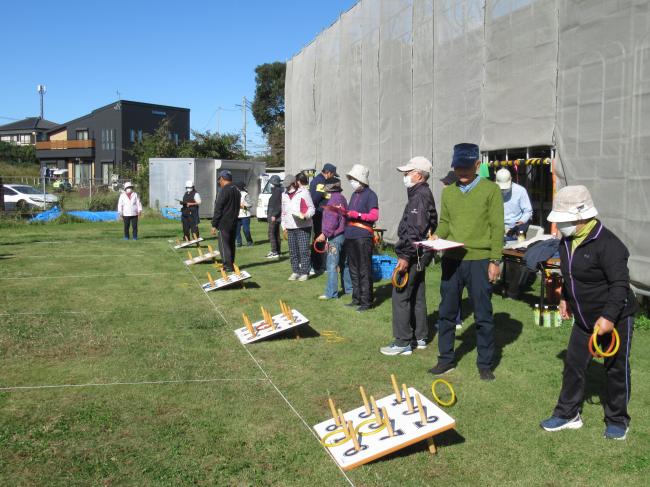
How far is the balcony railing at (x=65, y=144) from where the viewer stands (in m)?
59.8

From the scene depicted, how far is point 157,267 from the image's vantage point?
13125mm

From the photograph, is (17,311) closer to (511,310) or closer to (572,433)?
(511,310)

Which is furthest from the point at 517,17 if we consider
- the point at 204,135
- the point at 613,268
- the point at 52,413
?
the point at 204,135

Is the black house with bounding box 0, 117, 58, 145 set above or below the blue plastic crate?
above

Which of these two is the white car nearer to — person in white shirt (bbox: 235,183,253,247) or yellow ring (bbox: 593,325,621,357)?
person in white shirt (bbox: 235,183,253,247)

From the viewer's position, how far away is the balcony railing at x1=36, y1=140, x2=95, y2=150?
59.8 m

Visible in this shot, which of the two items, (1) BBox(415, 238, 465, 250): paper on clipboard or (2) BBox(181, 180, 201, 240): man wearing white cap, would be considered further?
(2) BBox(181, 180, 201, 240): man wearing white cap

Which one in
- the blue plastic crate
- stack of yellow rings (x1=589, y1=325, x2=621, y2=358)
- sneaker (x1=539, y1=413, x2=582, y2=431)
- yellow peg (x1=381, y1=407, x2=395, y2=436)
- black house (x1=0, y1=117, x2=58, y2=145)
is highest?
black house (x1=0, y1=117, x2=58, y2=145)

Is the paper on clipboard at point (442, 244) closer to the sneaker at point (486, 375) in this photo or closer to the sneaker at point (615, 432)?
the sneaker at point (486, 375)

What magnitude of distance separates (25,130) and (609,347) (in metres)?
82.9

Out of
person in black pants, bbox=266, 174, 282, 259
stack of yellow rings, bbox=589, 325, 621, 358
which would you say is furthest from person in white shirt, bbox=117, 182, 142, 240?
stack of yellow rings, bbox=589, 325, 621, 358

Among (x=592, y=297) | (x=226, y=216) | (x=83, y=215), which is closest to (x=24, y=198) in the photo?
(x=83, y=215)

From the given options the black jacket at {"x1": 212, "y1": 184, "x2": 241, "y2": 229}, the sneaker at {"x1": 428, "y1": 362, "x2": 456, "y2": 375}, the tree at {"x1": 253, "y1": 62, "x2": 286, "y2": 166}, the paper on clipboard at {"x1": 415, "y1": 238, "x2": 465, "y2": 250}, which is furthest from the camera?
the tree at {"x1": 253, "y1": 62, "x2": 286, "y2": 166}

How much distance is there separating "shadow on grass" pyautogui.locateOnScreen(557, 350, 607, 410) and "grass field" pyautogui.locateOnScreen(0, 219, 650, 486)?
25mm
